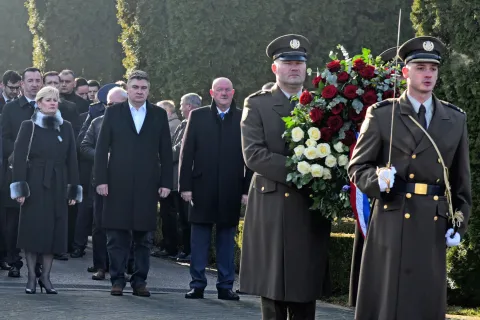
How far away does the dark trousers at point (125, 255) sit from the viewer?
11.7 meters

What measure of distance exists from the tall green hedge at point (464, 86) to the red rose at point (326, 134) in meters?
2.76

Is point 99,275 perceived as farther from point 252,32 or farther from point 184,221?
point 252,32

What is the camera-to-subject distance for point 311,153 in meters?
8.08

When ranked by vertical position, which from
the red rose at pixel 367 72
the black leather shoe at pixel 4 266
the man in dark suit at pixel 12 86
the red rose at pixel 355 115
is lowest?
the black leather shoe at pixel 4 266

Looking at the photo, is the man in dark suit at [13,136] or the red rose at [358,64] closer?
the red rose at [358,64]

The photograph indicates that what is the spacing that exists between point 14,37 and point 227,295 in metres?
34.7

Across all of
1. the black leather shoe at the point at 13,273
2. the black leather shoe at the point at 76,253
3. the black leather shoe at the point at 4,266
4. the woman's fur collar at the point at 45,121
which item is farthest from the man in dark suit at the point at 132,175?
the black leather shoe at the point at 76,253

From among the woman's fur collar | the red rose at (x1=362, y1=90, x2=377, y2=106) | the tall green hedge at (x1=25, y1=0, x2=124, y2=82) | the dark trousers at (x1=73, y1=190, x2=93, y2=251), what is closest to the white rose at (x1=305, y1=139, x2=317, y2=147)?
the red rose at (x1=362, y1=90, x2=377, y2=106)

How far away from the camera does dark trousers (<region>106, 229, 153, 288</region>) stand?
11695 mm

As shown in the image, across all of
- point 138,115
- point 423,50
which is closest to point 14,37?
point 138,115

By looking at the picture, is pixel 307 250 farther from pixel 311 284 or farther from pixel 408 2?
pixel 408 2

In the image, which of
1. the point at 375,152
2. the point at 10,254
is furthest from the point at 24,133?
the point at 375,152

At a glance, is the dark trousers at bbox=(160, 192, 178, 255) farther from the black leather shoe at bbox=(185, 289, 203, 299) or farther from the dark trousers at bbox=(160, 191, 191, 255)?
the black leather shoe at bbox=(185, 289, 203, 299)

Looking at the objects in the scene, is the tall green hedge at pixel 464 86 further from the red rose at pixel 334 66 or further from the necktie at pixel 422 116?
the necktie at pixel 422 116
